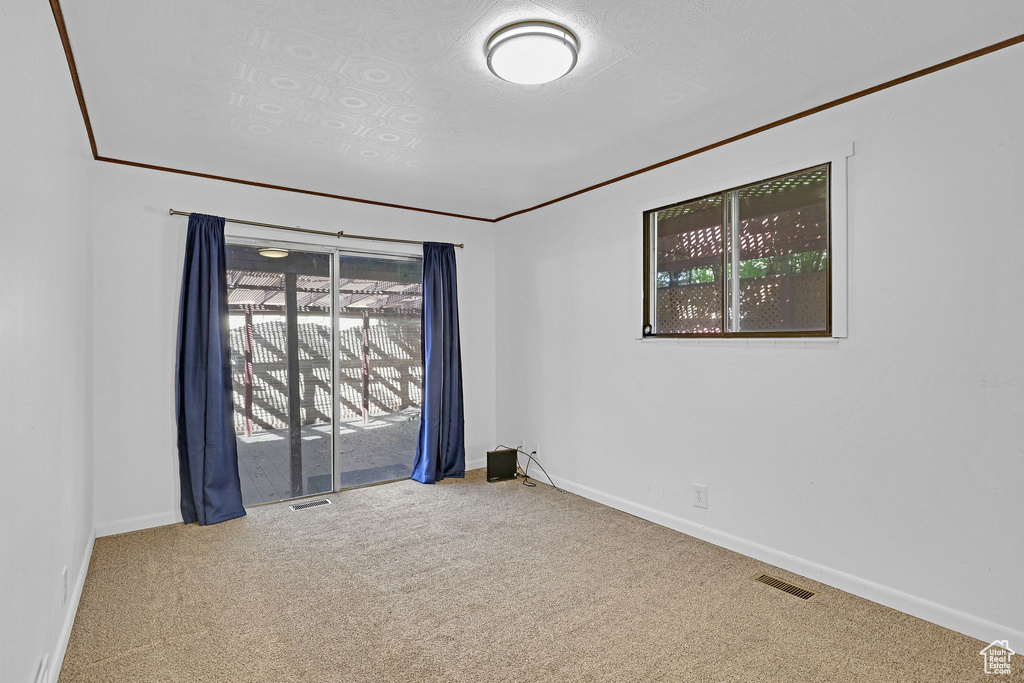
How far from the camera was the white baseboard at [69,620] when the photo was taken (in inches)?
80.6

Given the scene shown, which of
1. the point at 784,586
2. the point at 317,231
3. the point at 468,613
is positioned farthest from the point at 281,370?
the point at 784,586

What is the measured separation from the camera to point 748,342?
3154 millimetres

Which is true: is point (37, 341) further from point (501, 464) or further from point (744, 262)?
point (501, 464)

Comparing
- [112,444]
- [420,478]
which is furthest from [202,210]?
[420,478]

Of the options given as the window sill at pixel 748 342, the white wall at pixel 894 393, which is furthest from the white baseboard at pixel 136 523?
the window sill at pixel 748 342

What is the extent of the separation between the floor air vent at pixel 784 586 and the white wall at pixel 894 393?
0.16 meters

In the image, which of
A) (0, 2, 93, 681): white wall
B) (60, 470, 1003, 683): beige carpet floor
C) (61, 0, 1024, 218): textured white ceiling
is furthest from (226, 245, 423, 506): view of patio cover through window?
(0, 2, 93, 681): white wall

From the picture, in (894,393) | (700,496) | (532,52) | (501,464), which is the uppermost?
(532,52)

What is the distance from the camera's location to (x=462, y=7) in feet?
6.36

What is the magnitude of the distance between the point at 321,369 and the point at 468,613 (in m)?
2.53

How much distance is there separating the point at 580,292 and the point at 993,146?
8.53 ft

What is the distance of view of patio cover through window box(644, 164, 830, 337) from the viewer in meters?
2.89

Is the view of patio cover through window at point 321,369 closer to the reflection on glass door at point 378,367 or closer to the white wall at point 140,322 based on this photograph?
the reflection on glass door at point 378,367

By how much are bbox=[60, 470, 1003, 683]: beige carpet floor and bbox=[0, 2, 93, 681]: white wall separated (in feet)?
1.39
